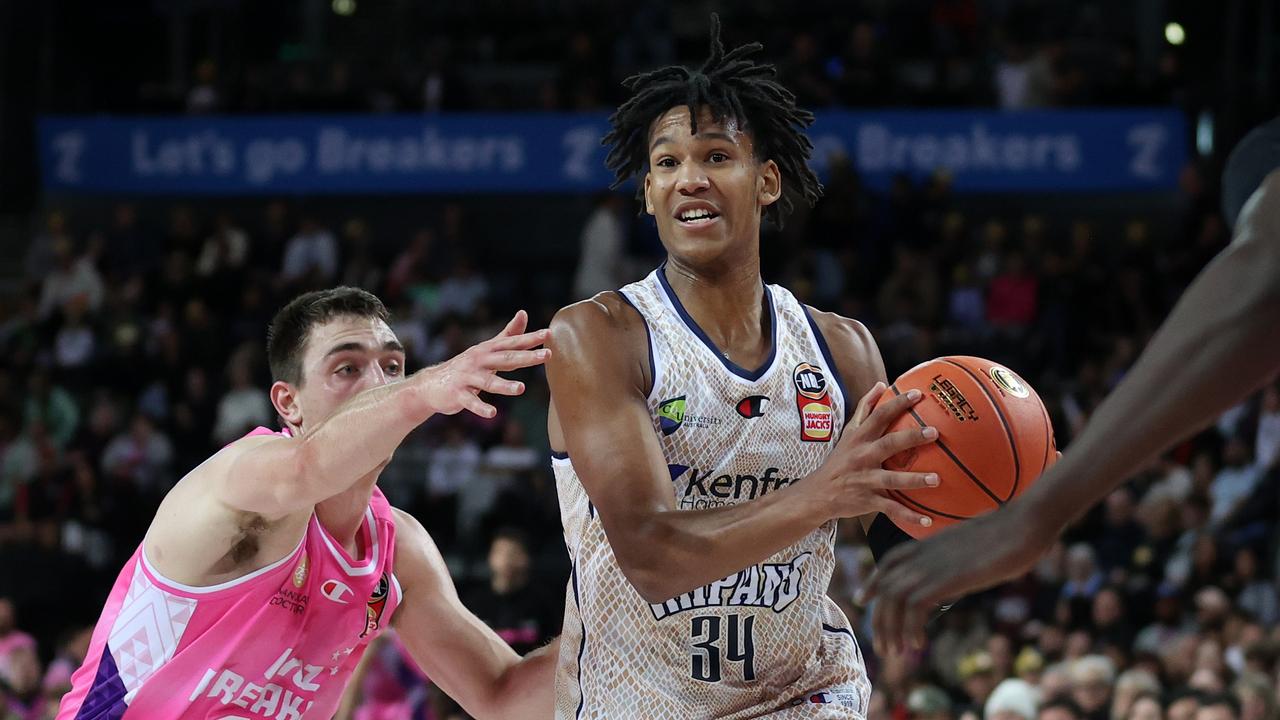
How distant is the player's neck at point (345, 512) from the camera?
467 cm

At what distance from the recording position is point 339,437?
3.94 metres

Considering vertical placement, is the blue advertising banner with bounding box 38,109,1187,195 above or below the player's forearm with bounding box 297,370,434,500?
below

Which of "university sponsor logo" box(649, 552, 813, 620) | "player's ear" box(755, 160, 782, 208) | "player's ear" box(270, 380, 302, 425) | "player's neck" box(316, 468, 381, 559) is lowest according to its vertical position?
"player's neck" box(316, 468, 381, 559)

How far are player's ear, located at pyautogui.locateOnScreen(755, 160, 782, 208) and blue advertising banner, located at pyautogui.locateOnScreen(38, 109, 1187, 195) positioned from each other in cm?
1028

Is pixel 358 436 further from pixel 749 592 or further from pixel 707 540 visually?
pixel 749 592

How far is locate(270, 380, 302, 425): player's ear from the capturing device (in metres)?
4.75

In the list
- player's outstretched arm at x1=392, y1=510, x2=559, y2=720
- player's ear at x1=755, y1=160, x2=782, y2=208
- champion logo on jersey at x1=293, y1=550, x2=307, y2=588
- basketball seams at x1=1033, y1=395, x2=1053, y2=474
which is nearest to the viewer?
basketball seams at x1=1033, y1=395, x2=1053, y2=474

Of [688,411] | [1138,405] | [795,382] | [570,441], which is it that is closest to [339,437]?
[570,441]

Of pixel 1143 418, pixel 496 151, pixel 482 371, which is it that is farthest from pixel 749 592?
pixel 496 151

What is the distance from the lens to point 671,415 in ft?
13.2

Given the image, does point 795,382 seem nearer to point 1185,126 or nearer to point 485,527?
point 485,527

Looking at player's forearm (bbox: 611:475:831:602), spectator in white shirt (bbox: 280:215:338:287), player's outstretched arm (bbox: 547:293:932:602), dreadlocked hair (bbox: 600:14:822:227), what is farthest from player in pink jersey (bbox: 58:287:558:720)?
spectator in white shirt (bbox: 280:215:338:287)

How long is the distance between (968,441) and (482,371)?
1.11 m

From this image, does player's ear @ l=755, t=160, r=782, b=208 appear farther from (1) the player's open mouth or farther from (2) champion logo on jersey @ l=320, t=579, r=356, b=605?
(2) champion logo on jersey @ l=320, t=579, r=356, b=605
